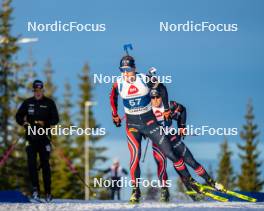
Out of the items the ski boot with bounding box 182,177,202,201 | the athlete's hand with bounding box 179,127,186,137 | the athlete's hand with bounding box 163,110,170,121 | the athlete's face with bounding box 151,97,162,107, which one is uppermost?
the athlete's face with bounding box 151,97,162,107

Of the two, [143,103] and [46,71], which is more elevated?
[46,71]

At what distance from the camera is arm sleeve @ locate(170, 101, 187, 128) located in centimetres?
2255

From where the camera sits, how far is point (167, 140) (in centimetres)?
2053

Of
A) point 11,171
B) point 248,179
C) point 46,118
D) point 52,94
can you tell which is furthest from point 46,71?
point 46,118

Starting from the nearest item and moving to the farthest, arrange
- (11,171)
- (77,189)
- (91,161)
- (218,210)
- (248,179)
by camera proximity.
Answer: (218,210)
(11,171)
(77,189)
(91,161)
(248,179)

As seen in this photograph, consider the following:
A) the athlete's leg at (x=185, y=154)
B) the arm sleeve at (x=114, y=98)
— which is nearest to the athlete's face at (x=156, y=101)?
the arm sleeve at (x=114, y=98)

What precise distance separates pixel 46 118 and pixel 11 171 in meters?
35.9

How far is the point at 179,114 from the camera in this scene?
22.6 m

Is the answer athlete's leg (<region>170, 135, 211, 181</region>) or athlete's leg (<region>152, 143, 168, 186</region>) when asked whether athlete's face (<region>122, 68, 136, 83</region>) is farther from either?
athlete's leg (<region>170, 135, 211, 181</region>)

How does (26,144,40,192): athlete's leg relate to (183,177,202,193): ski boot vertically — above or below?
above

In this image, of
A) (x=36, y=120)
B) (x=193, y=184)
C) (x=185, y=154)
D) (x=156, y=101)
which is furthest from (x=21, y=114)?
(x=193, y=184)

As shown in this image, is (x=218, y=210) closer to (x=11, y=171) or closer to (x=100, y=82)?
(x=100, y=82)

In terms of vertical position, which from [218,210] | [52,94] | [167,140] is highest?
[52,94]

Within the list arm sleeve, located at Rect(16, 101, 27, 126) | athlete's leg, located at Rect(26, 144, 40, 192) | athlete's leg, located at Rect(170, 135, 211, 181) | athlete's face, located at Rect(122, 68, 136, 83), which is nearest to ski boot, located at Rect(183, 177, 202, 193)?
athlete's leg, located at Rect(170, 135, 211, 181)
